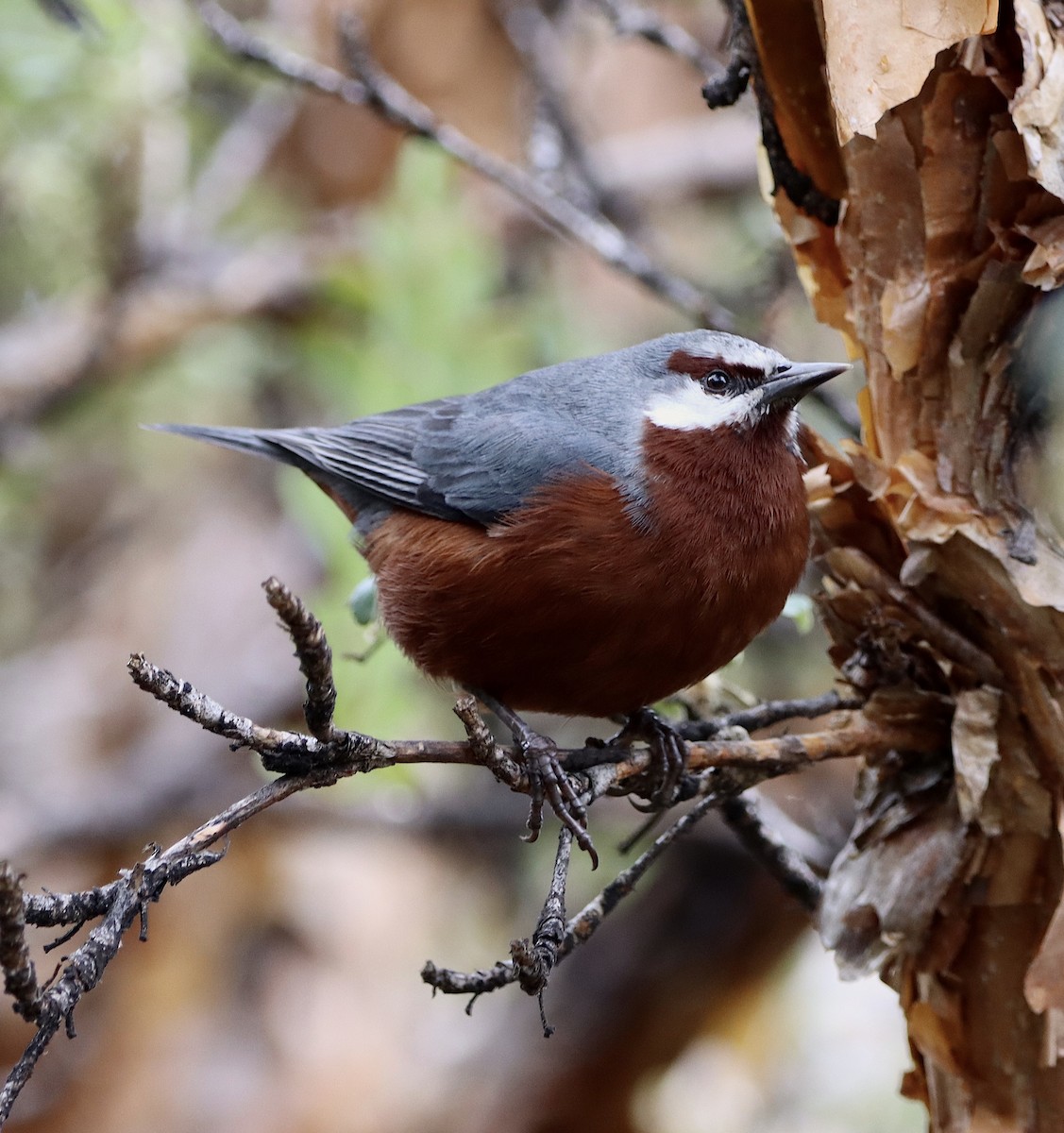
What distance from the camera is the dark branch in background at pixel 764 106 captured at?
283 centimetres

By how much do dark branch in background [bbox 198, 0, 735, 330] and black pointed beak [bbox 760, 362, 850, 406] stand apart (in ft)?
2.70

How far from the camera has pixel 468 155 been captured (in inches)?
165

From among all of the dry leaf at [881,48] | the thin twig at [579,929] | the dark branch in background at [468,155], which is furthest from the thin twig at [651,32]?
the thin twig at [579,929]

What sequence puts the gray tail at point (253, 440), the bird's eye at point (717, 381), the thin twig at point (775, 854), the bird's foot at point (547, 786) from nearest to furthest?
the bird's foot at point (547, 786) < the thin twig at point (775, 854) < the bird's eye at point (717, 381) < the gray tail at point (253, 440)

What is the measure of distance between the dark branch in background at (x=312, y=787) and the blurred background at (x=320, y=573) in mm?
1564

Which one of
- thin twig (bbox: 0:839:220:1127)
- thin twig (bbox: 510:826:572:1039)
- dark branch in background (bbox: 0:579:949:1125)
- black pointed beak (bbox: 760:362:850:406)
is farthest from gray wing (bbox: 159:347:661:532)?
thin twig (bbox: 0:839:220:1127)

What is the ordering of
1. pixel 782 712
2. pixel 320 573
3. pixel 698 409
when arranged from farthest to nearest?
pixel 320 573 < pixel 698 409 < pixel 782 712

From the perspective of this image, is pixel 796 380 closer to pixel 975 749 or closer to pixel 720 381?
pixel 720 381

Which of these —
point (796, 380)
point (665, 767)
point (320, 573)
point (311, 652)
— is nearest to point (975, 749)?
point (665, 767)

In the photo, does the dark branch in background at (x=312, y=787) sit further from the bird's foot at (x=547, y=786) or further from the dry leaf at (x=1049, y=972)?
the dry leaf at (x=1049, y=972)

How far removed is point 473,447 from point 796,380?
101 centimetres

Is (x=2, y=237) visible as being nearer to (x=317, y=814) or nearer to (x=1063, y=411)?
(x=317, y=814)

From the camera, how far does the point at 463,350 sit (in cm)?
546

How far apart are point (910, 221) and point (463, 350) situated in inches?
119
